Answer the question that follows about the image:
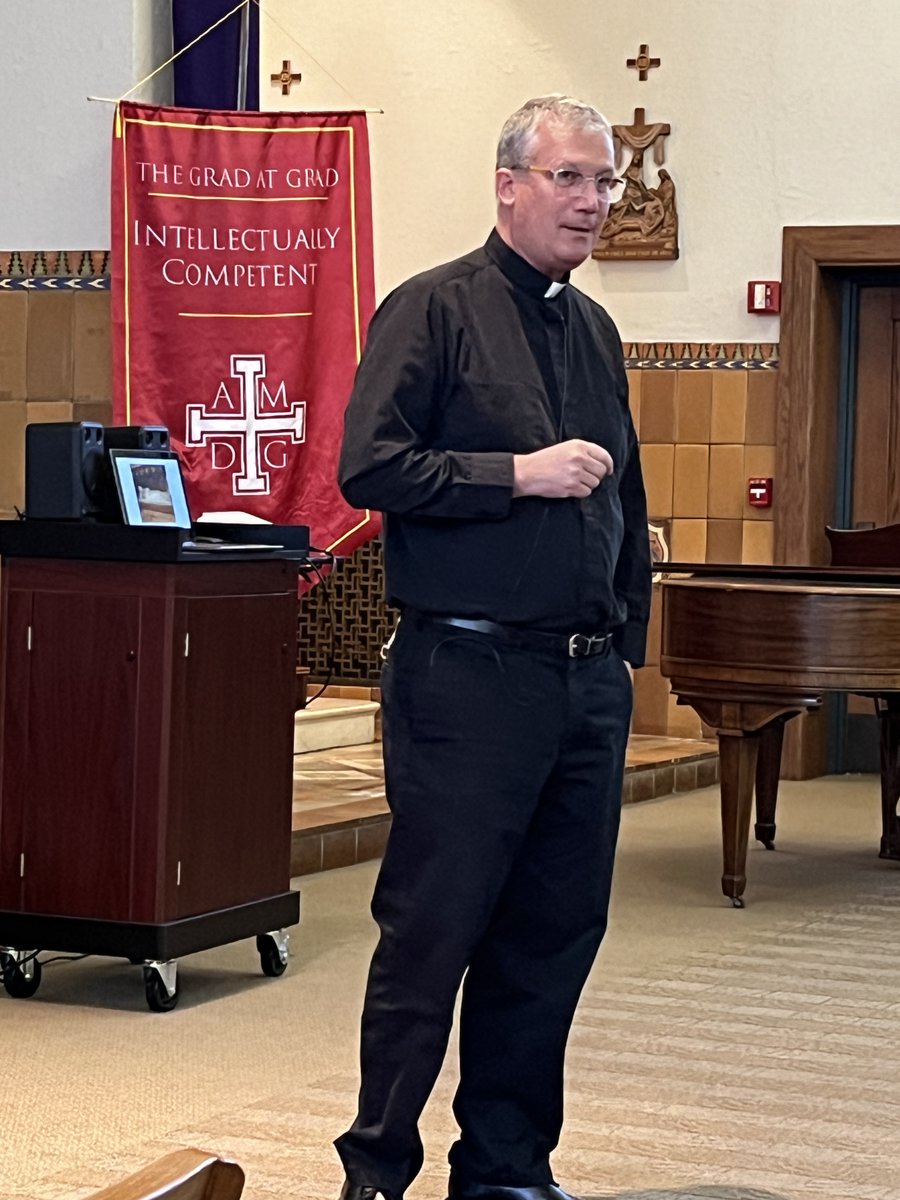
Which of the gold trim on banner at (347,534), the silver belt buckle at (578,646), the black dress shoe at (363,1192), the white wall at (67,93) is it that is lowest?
the black dress shoe at (363,1192)

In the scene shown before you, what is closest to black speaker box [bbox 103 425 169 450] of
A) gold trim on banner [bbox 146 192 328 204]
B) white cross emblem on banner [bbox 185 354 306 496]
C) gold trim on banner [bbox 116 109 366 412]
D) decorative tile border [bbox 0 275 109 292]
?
gold trim on banner [bbox 116 109 366 412]

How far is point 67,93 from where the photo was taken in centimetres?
652

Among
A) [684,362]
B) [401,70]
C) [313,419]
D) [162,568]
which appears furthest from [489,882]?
[401,70]

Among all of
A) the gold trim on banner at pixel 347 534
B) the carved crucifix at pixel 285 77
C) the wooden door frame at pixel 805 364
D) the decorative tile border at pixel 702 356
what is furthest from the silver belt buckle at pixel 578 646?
the carved crucifix at pixel 285 77

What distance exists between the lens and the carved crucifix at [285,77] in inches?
368

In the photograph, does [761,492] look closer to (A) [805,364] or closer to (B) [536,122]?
(A) [805,364]

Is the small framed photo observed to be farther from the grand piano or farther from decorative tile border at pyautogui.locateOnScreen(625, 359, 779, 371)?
decorative tile border at pyautogui.locateOnScreen(625, 359, 779, 371)

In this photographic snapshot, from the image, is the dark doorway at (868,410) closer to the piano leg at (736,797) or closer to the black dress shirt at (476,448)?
the piano leg at (736,797)

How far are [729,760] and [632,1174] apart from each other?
2.67 metres

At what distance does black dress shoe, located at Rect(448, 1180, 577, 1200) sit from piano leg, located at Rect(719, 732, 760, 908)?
2933mm

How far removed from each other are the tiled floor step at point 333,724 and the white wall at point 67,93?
2230 millimetres

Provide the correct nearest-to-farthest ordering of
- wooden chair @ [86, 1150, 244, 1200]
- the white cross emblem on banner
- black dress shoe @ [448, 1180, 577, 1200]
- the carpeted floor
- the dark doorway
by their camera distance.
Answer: wooden chair @ [86, 1150, 244, 1200]
black dress shoe @ [448, 1180, 577, 1200]
the carpeted floor
the white cross emblem on banner
the dark doorway

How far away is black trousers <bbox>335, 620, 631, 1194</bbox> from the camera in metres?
2.72

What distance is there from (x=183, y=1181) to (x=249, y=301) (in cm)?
601
